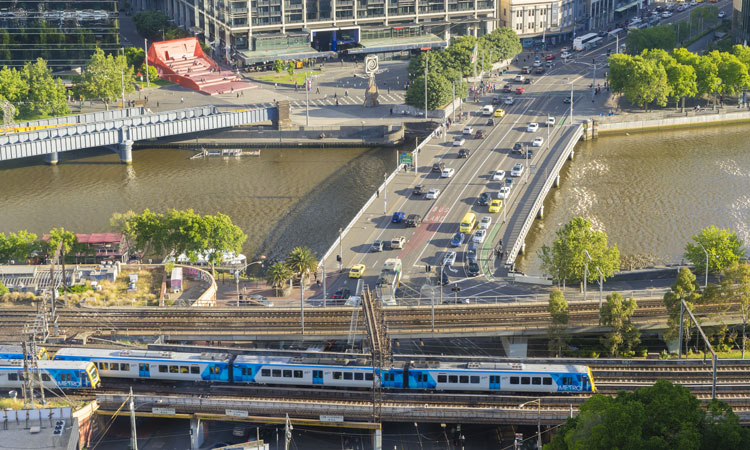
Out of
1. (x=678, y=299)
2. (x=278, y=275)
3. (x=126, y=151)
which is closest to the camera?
(x=678, y=299)

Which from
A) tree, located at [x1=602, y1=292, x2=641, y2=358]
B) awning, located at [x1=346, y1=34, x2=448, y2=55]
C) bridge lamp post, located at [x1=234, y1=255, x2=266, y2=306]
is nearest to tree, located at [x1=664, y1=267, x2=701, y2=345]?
tree, located at [x1=602, y1=292, x2=641, y2=358]

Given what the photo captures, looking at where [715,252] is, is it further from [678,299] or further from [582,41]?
[582,41]

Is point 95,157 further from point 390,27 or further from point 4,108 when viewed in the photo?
point 390,27

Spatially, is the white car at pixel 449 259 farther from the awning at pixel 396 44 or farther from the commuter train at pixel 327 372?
the awning at pixel 396 44

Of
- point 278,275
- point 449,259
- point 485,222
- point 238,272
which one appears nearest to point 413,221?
point 485,222

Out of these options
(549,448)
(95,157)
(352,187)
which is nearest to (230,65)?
(95,157)

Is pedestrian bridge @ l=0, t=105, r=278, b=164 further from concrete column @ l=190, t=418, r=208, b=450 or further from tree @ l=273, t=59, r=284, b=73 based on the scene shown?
concrete column @ l=190, t=418, r=208, b=450

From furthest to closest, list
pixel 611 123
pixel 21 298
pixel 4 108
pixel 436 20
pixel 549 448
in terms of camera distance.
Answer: pixel 436 20 → pixel 611 123 → pixel 4 108 → pixel 21 298 → pixel 549 448
